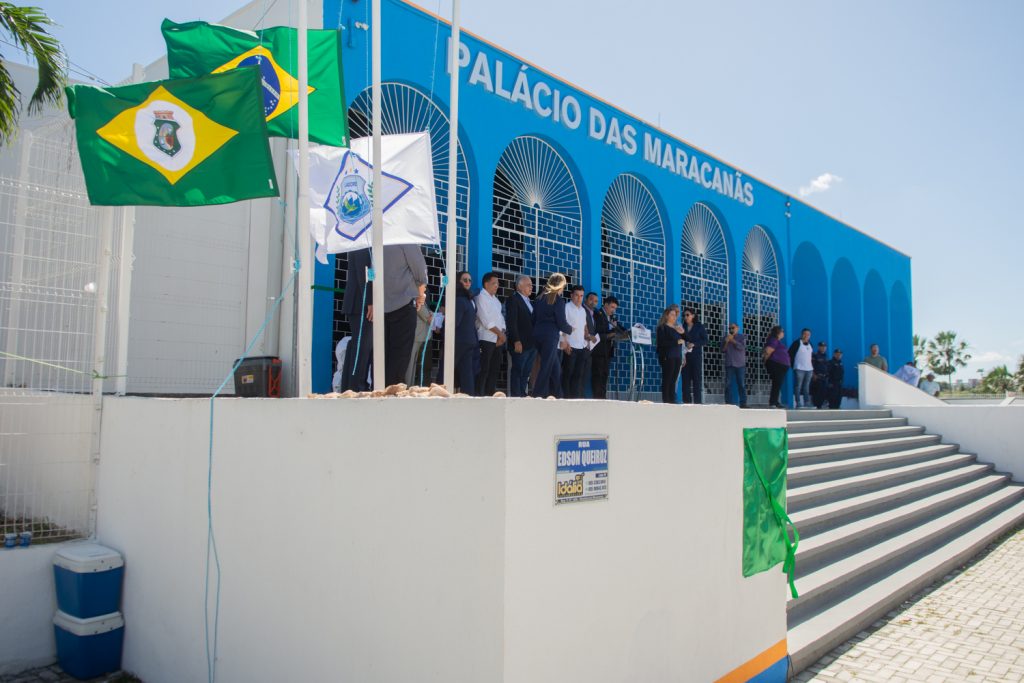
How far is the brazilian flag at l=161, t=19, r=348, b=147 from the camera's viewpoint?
570 cm

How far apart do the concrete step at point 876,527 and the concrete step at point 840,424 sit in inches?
62.0

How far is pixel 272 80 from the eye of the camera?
5828 mm

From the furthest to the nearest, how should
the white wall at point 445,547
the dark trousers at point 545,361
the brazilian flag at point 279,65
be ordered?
the dark trousers at point 545,361, the brazilian flag at point 279,65, the white wall at point 445,547

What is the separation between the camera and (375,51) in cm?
525

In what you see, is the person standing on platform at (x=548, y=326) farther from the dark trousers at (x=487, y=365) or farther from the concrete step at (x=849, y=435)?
the concrete step at (x=849, y=435)

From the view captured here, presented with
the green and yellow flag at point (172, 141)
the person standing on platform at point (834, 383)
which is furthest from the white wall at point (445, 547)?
the person standing on platform at point (834, 383)

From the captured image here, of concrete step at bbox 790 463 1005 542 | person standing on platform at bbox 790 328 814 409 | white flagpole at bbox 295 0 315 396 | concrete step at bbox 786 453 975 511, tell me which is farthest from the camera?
person standing on platform at bbox 790 328 814 409

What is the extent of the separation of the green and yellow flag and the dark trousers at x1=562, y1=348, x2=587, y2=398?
5528mm

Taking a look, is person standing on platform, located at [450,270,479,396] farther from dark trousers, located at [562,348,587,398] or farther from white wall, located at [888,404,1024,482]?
white wall, located at [888,404,1024,482]

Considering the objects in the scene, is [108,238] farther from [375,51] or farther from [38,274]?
[375,51]

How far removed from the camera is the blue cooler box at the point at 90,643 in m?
4.35

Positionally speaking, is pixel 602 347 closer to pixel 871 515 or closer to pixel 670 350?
pixel 670 350

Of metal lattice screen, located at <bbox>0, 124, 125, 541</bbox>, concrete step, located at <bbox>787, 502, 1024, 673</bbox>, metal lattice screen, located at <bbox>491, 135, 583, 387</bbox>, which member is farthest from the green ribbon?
metal lattice screen, located at <bbox>491, 135, 583, 387</bbox>

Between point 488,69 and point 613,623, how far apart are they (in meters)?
9.25
